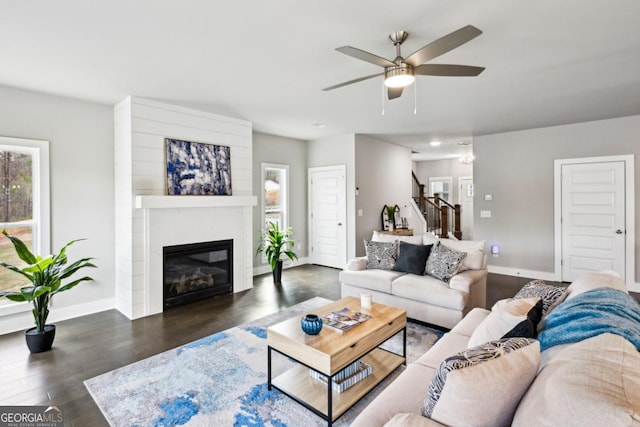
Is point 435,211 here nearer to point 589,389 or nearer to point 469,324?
point 469,324

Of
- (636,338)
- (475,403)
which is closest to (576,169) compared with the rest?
(636,338)

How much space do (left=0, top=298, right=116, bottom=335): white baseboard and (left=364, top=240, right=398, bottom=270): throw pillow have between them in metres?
Answer: 3.47

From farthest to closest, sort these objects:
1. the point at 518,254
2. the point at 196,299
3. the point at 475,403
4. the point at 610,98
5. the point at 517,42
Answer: the point at 518,254 < the point at 196,299 < the point at 610,98 < the point at 517,42 < the point at 475,403

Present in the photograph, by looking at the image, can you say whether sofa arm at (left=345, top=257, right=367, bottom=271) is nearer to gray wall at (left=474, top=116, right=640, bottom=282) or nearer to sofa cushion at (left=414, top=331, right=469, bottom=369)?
sofa cushion at (left=414, top=331, right=469, bottom=369)

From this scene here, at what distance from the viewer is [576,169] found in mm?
5285

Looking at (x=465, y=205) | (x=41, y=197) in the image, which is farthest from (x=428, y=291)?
(x=465, y=205)

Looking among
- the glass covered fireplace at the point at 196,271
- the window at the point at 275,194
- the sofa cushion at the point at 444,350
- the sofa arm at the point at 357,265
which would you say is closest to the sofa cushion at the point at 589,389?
the sofa cushion at the point at 444,350

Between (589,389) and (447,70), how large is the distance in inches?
86.4

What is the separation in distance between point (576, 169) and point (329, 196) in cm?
427

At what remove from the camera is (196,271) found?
4.55 metres

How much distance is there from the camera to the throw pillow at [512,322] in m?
1.53

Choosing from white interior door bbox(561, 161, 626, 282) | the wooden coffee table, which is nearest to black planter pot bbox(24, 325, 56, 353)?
the wooden coffee table

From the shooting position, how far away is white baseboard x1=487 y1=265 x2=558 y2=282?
5.57 metres

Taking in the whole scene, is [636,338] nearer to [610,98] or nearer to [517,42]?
[517,42]
